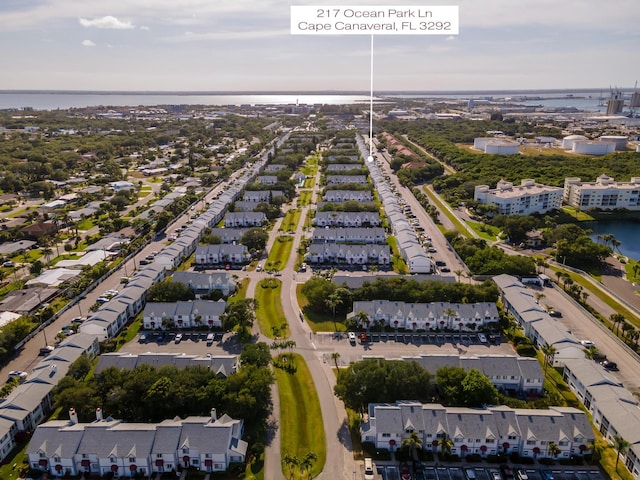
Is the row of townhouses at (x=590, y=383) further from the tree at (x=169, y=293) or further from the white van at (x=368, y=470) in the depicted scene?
the tree at (x=169, y=293)

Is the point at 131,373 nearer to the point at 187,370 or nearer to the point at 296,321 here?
the point at 187,370

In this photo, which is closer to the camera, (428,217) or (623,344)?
(623,344)

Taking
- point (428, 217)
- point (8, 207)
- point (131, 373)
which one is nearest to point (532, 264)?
point (428, 217)

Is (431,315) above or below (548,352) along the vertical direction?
above

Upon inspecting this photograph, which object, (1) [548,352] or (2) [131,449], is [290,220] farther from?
(2) [131,449]

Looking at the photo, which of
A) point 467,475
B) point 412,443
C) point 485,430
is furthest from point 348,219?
point 467,475

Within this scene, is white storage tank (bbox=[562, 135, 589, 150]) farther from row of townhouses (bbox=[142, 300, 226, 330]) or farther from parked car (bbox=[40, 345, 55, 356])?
parked car (bbox=[40, 345, 55, 356])

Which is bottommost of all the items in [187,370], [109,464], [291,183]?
[109,464]
